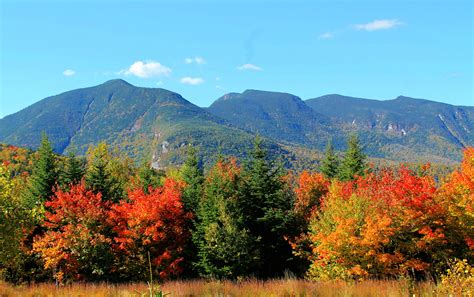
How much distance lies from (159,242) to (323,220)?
13410 millimetres

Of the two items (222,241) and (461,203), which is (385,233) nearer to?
(461,203)

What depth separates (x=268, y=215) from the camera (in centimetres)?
3881

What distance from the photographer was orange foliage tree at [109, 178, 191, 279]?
31.9 metres

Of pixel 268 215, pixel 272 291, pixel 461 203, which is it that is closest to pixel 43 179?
pixel 268 215

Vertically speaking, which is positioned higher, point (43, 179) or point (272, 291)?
point (43, 179)

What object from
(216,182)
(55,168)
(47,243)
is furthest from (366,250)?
(55,168)

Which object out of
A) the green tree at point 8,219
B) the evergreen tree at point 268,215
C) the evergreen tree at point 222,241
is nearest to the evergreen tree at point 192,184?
the evergreen tree at point 222,241

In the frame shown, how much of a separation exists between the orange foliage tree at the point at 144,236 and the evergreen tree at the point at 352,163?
23.4 meters

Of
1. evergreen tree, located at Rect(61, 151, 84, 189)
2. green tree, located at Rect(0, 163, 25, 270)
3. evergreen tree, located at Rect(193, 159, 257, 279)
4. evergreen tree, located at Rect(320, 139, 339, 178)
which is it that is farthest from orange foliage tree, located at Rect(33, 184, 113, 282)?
evergreen tree, located at Rect(320, 139, 339, 178)

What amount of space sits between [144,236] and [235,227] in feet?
23.4

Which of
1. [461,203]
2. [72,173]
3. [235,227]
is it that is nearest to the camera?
[461,203]

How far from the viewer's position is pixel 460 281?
9.23 m

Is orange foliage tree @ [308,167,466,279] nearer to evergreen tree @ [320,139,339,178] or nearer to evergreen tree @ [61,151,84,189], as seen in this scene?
evergreen tree @ [61,151,84,189]

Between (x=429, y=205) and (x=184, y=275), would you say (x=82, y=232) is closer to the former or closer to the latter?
(x=184, y=275)
